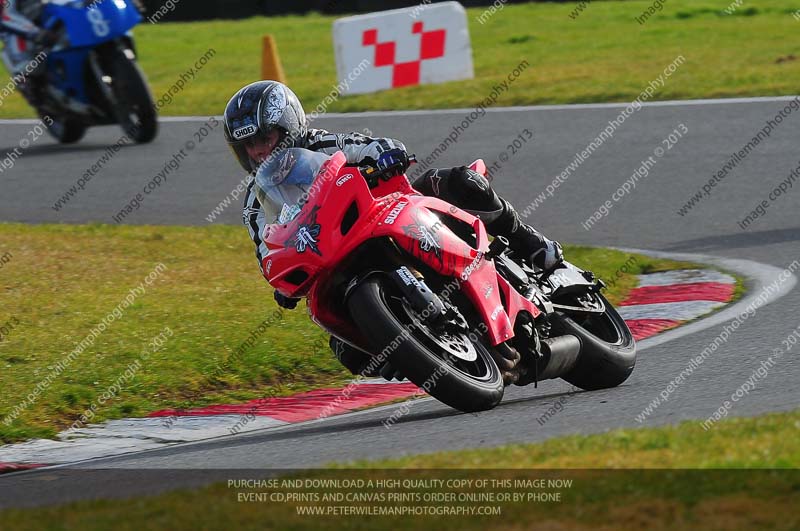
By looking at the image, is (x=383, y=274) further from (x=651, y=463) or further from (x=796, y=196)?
(x=796, y=196)

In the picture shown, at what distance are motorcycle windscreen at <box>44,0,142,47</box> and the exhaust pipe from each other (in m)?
8.89

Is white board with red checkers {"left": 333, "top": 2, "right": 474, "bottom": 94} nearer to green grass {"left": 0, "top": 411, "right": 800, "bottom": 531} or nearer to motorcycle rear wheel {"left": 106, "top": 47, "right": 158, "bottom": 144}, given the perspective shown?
motorcycle rear wheel {"left": 106, "top": 47, "right": 158, "bottom": 144}

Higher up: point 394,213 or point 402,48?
point 394,213

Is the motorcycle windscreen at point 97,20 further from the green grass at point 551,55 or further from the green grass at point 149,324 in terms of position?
the green grass at point 149,324

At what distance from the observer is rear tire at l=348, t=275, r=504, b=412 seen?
18.3ft

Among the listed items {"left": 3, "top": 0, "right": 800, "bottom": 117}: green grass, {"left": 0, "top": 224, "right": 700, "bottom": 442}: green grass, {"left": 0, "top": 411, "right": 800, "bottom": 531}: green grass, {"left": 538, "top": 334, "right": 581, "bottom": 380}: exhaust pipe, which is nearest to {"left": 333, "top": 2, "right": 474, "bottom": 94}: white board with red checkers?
{"left": 3, "top": 0, "right": 800, "bottom": 117}: green grass

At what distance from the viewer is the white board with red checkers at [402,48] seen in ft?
55.7

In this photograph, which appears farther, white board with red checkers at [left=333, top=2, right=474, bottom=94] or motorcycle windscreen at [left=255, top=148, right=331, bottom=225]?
white board with red checkers at [left=333, top=2, right=474, bottom=94]

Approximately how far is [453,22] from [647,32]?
440 centimetres

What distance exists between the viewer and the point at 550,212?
459 inches

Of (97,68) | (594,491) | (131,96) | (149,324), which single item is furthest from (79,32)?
(594,491)

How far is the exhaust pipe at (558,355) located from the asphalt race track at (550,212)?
0.56ft

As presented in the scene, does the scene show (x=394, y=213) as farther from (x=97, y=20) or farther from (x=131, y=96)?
(x=97, y=20)

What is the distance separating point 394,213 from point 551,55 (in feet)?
44.6
